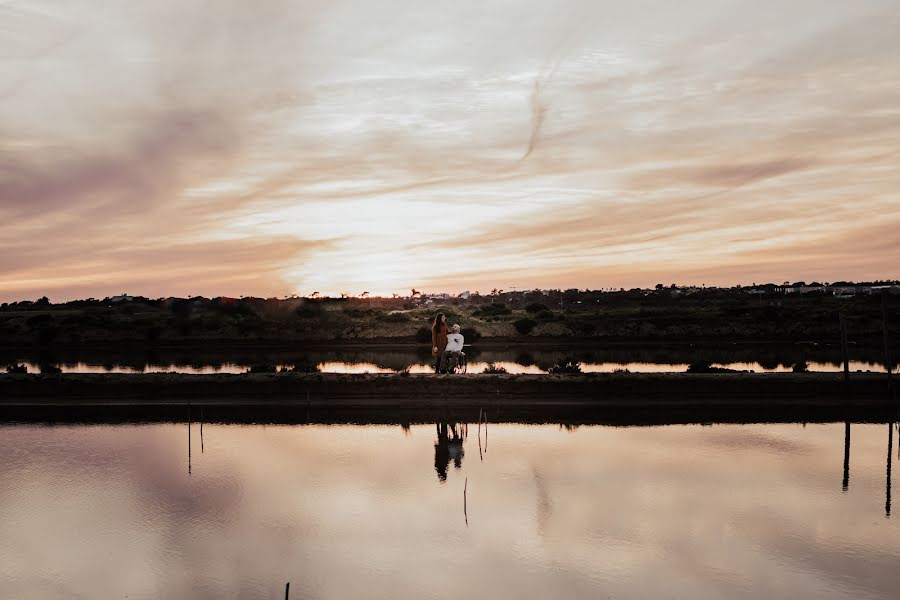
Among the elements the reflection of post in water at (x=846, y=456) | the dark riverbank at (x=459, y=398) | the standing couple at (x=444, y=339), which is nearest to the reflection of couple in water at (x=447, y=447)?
the dark riverbank at (x=459, y=398)

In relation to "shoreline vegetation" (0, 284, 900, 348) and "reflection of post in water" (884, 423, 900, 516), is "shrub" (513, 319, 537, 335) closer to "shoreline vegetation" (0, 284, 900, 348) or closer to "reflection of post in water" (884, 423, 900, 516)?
"shoreline vegetation" (0, 284, 900, 348)

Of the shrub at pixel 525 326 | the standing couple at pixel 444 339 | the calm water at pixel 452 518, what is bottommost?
the calm water at pixel 452 518

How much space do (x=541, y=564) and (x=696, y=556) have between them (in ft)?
6.72

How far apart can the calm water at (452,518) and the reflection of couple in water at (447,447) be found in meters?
0.10

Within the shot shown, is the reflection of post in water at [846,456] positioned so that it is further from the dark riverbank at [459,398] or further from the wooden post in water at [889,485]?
the dark riverbank at [459,398]

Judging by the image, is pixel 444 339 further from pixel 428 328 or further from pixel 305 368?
pixel 428 328

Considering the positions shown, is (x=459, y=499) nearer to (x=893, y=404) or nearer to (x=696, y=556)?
(x=696, y=556)

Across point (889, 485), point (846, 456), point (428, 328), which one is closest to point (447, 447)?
point (846, 456)

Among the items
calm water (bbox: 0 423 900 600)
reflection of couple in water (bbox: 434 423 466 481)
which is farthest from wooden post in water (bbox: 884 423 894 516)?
reflection of couple in water (bbox: 434 423 466 481)

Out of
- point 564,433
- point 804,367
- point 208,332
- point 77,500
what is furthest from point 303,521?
point 208,332

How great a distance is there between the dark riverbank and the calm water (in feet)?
10.6

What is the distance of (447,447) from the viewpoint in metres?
15.7

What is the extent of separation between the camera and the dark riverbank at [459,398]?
1997 centimetres

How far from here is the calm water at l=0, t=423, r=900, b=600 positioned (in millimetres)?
8391
